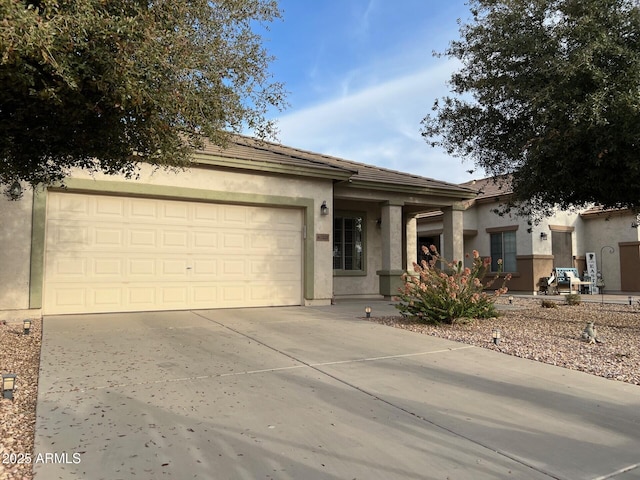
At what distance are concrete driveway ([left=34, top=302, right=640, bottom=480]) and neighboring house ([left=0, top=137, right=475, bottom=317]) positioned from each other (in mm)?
2711

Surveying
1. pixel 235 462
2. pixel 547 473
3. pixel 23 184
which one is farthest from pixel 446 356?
pixel 23 184

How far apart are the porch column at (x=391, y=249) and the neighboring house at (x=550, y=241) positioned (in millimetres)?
6641

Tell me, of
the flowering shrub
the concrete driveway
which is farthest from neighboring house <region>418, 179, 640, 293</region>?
the concrete driveway

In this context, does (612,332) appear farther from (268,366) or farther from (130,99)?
(130,99)

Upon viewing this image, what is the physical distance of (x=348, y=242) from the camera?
14.8m

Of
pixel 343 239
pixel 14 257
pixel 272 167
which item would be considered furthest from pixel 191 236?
pixel 343 239

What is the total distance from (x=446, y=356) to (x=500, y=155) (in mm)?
5751

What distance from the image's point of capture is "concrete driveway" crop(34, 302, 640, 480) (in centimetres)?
322

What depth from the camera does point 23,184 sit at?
902 centimetres

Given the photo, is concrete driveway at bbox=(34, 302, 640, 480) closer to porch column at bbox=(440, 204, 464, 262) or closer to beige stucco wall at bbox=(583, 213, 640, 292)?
porch column at bbox=(440, 204, 464, 262)

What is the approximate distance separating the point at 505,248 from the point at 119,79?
20.4 meters

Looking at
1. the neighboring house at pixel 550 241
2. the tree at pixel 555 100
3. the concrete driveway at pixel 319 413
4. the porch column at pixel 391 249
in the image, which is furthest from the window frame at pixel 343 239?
the concrete driveway at pixel 319 413

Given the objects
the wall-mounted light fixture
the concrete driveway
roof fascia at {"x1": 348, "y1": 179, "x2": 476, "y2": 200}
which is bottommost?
the concrete driveway

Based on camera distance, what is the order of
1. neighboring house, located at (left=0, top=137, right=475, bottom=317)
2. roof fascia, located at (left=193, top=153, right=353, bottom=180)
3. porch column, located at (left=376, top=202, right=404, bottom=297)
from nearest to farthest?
neighboring house, located at (left=0, top=137, right=475, bottom=317) < roof fascia, located at (left=193, top=153, right=353, bottom=180) < porch column, located at (left=376, top=202, right=404, bottom=297)
